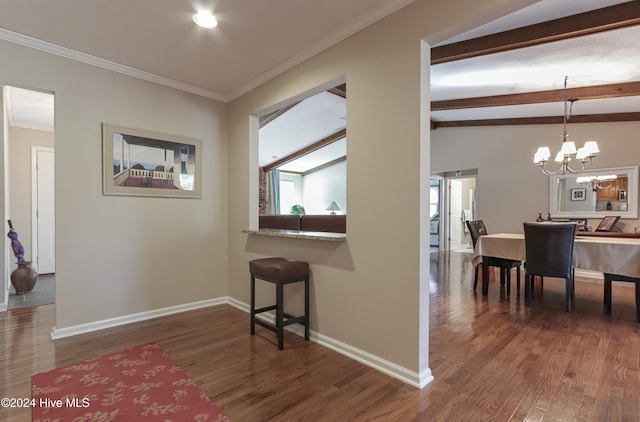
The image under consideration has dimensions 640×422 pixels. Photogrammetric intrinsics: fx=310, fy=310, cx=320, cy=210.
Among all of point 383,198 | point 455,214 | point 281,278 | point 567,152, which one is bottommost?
point 281,278

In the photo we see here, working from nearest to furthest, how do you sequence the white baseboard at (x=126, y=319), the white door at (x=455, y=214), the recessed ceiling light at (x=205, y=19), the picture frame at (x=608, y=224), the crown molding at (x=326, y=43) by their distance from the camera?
the crown molding at (x=326, y=43) < the recessed ceiling light at (x=205, y=19) < the white baseboard at (x=126, y=319) < the picture frame at (x=608, y=224) < the white door at (x=455, y=214)

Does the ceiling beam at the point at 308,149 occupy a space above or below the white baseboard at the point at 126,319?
above

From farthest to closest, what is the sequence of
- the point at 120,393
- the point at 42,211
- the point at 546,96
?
the point at 42,211 < the point at 546,96 < the point at 120,393

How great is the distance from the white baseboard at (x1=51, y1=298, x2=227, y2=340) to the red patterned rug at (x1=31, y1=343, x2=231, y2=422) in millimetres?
715

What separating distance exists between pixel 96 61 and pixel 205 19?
1362 mm

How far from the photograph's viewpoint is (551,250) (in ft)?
11.2

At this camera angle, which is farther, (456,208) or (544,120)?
(456,208)

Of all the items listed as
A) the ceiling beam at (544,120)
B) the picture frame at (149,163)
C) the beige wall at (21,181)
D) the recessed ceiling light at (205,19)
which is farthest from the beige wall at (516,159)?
the beige wall at (21,181)

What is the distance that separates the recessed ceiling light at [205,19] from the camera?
7.14 ft

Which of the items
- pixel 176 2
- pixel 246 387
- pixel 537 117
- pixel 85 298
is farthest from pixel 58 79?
pixel 537 117

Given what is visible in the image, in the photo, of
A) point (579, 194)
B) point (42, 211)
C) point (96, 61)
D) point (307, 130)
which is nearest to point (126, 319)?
point (96, 61)

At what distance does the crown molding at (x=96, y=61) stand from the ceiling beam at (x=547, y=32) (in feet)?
8.87

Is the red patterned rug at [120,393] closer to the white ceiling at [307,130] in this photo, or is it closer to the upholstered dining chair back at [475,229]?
the white ceiling at [307,130]

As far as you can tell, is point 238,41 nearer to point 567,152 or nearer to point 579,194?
point 567,152
